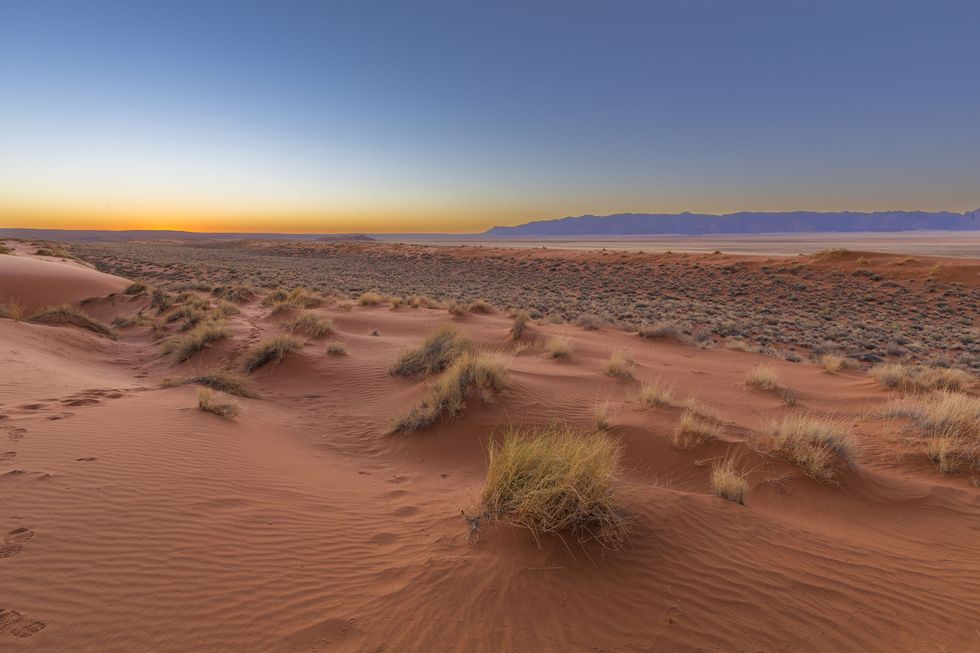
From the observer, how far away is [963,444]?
6.08 meters

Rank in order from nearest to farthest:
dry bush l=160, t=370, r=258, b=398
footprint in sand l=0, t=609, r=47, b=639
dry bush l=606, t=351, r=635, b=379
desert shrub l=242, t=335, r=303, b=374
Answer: footprint in sand l=0, t=609, r=47, b=639 → dry bush l=160, t=370, r=258, b=398 → dry bush l=606, t=351, r=635, b=379 → desert shrub l=242, t=335, r=303, b=374

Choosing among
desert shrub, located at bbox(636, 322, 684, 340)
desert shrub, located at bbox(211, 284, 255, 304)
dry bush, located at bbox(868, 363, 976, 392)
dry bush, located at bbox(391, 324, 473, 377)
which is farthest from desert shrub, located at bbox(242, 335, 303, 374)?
dry bush, located at bbox(868, 363, 976, 392)

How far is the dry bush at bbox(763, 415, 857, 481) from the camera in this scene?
5.46m

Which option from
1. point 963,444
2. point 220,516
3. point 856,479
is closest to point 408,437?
point 220,516

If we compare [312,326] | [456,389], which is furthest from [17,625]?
[312,326]

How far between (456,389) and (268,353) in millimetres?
5653

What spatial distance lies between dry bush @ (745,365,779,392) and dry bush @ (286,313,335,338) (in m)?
11.0

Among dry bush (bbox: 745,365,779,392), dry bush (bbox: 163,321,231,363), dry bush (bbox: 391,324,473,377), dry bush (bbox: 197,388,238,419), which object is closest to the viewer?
dry bush (bbox: 197,388,238,419)

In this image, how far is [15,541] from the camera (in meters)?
3.33

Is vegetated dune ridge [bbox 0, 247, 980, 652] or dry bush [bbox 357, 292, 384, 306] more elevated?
dry bush [bbox 357, 292, 384, 306]

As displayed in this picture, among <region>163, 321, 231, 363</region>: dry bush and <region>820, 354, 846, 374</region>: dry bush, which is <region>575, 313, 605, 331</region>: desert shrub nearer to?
<region>820, 354, 846, 374</region>: dry bush

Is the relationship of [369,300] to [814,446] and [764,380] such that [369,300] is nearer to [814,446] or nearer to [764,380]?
[764,380]

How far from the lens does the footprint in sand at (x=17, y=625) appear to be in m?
2.61

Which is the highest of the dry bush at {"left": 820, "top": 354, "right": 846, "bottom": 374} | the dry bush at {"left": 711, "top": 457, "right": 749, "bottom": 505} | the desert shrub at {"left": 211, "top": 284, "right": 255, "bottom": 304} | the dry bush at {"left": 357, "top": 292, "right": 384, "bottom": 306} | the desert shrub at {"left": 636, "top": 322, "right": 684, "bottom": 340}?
the desert shrub at {"left": 211, "top": 284, "right": 255, "bottom": 304}
